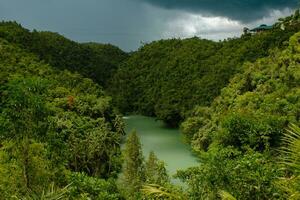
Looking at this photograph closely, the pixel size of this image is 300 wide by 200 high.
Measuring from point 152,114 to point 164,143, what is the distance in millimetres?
14122

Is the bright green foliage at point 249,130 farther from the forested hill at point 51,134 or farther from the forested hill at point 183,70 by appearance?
the forested hill at point 183,70

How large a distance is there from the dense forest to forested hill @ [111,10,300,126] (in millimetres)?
138

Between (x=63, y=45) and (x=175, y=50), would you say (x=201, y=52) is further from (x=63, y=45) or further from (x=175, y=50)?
(x=63, y=45)

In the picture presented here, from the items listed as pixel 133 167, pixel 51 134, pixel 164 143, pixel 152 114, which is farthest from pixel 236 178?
pixel 152 114

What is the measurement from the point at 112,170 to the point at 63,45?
101ft

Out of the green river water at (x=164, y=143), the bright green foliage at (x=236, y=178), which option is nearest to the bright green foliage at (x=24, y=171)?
the bright green foliage at (x=236, y=178)

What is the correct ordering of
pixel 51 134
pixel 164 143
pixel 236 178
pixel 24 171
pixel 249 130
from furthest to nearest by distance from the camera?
1. pixel 164 143
2. pixel 249 130
3. pixel 51 134
4. pixel 24 171
5. pixel 236 178

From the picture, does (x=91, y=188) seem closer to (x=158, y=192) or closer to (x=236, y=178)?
(x=236, y=178)

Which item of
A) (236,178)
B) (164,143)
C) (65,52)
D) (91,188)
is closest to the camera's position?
(236,178)

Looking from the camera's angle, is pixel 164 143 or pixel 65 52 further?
pixel 65 52

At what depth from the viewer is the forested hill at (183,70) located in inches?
1459

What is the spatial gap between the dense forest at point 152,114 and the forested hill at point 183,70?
5.4 inches

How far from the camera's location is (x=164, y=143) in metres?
33.6

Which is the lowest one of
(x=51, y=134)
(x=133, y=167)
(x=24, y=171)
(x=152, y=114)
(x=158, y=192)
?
(x=133, y=167)
